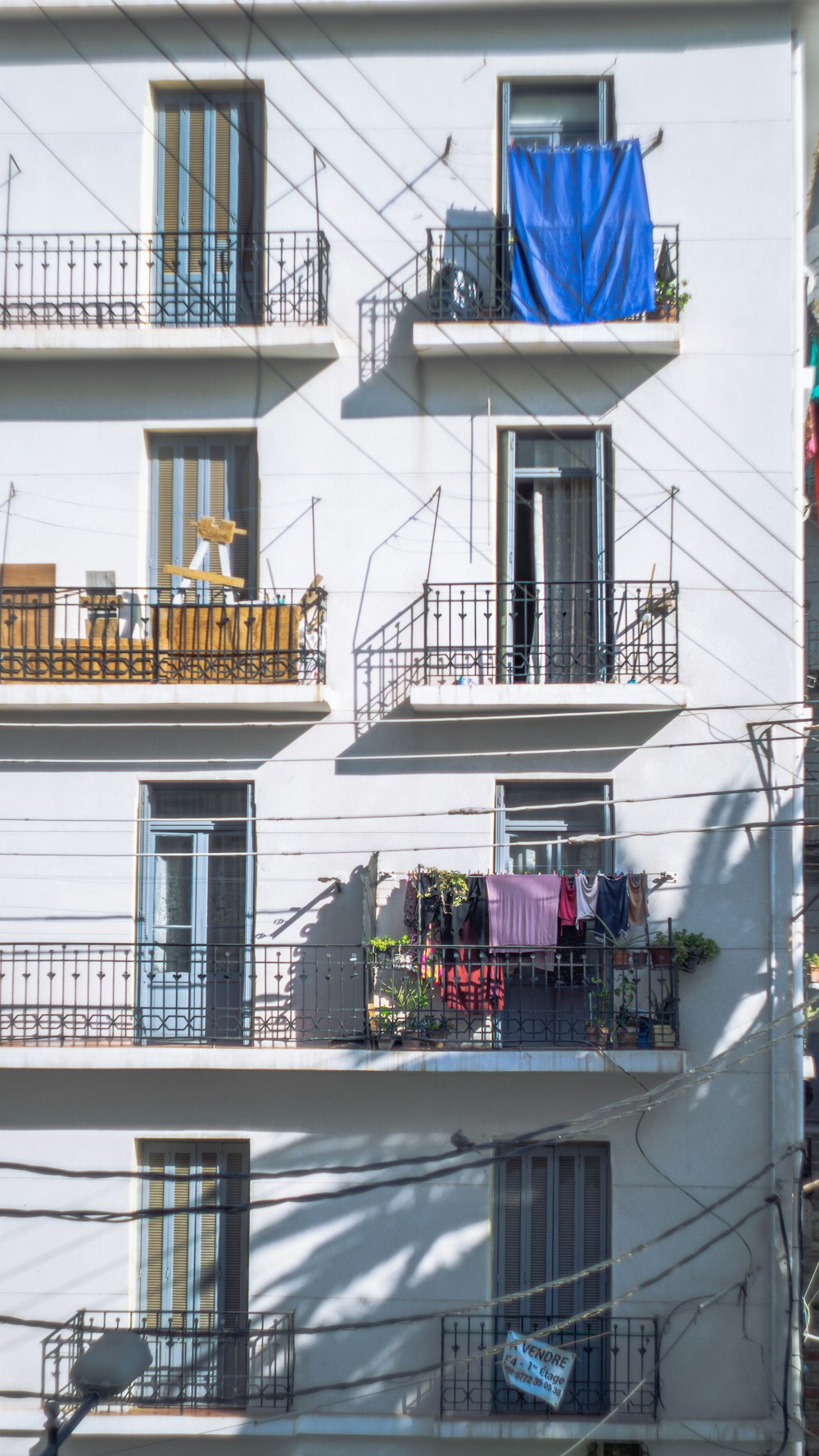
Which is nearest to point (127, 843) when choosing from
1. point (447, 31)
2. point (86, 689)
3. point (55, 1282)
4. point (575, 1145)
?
point (86, 689)

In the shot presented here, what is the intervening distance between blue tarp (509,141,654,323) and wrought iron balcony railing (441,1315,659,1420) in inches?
403

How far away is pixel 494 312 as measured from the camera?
51.8ft

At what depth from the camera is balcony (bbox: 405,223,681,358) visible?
15.3m

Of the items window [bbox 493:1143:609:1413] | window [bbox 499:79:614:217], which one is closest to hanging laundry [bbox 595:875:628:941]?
window [bbox 493:1143:609:1413]

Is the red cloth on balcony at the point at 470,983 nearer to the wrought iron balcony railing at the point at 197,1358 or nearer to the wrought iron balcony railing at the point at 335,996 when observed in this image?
the wrought iron balcony railing at the point at 335,996

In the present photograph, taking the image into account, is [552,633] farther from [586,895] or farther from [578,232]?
[578,232]

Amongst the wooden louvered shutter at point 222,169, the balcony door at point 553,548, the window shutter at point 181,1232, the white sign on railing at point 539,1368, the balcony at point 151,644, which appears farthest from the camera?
the wooden louvered shutter at point 222,169

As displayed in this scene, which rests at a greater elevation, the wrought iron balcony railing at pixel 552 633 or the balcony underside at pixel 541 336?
the balcony underside at pixel 541 336

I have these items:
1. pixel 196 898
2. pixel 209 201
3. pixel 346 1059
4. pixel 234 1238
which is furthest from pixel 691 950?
pixel 209 201

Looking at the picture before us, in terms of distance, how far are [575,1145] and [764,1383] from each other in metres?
2.87

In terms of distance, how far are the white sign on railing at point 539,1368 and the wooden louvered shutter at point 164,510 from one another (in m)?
8.71

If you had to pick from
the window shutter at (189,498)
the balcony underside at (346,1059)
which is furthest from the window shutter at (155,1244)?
the window shutter at (189,498)

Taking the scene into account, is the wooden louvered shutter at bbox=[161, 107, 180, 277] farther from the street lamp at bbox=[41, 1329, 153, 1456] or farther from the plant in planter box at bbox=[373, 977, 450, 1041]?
the street lamp at bbox=[41, 1329, 153, 1456]

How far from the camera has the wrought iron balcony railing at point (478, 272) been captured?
1553 cm
